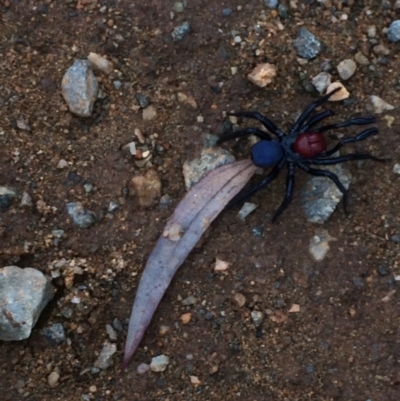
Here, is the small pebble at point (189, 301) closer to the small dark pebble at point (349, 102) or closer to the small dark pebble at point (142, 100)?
the small dark pebble at point (142, 100)

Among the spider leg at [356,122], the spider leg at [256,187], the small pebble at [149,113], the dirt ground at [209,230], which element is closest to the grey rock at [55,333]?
the dirt ground at [209,230]

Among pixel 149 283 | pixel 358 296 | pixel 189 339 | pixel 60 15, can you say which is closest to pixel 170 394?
pixel 189 339

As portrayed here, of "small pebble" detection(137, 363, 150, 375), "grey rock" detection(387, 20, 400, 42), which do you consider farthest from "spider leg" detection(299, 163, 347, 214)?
"small pebble" detection(137, 363, 150, 375)

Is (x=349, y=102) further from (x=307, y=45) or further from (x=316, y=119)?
(x=307, y=45)

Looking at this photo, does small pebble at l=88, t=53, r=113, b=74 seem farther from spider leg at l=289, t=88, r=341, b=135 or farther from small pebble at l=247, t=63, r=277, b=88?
spider leg at l=289, t=88, r=341, b=135

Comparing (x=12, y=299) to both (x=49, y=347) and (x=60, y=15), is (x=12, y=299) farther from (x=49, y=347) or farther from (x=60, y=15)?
(x=60, y=15)
